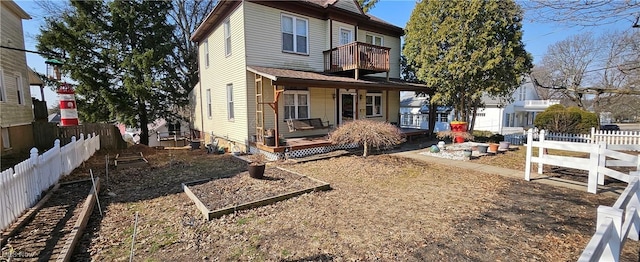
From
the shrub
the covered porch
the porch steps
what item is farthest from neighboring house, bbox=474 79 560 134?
the porch steps

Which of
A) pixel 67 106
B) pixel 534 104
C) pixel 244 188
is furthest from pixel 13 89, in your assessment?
pixel 534 104

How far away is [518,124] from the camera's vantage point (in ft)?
101

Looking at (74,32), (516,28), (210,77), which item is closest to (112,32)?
(74,32)

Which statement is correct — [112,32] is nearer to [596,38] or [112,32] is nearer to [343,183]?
[343,183]

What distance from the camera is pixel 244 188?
5996 mm

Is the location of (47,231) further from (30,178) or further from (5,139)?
(5,139)

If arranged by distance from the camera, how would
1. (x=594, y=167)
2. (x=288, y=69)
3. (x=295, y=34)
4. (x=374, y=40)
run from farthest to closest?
(x=374, y=40)
(x=295, y=34)
(x=288, y=69)
(x=594, y=167)

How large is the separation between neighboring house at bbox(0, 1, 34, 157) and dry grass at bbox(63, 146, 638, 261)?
7074 millimetres

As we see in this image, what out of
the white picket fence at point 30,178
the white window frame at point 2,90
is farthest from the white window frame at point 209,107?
the white picket fence at point 30,178

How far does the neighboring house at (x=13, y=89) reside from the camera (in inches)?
380

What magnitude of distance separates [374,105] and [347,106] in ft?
6.97

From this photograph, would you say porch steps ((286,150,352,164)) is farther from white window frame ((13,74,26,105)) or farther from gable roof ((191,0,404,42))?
white window frame ((13,74,26,105))

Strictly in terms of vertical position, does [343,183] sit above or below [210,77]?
below

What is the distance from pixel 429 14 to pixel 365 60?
460 cm
